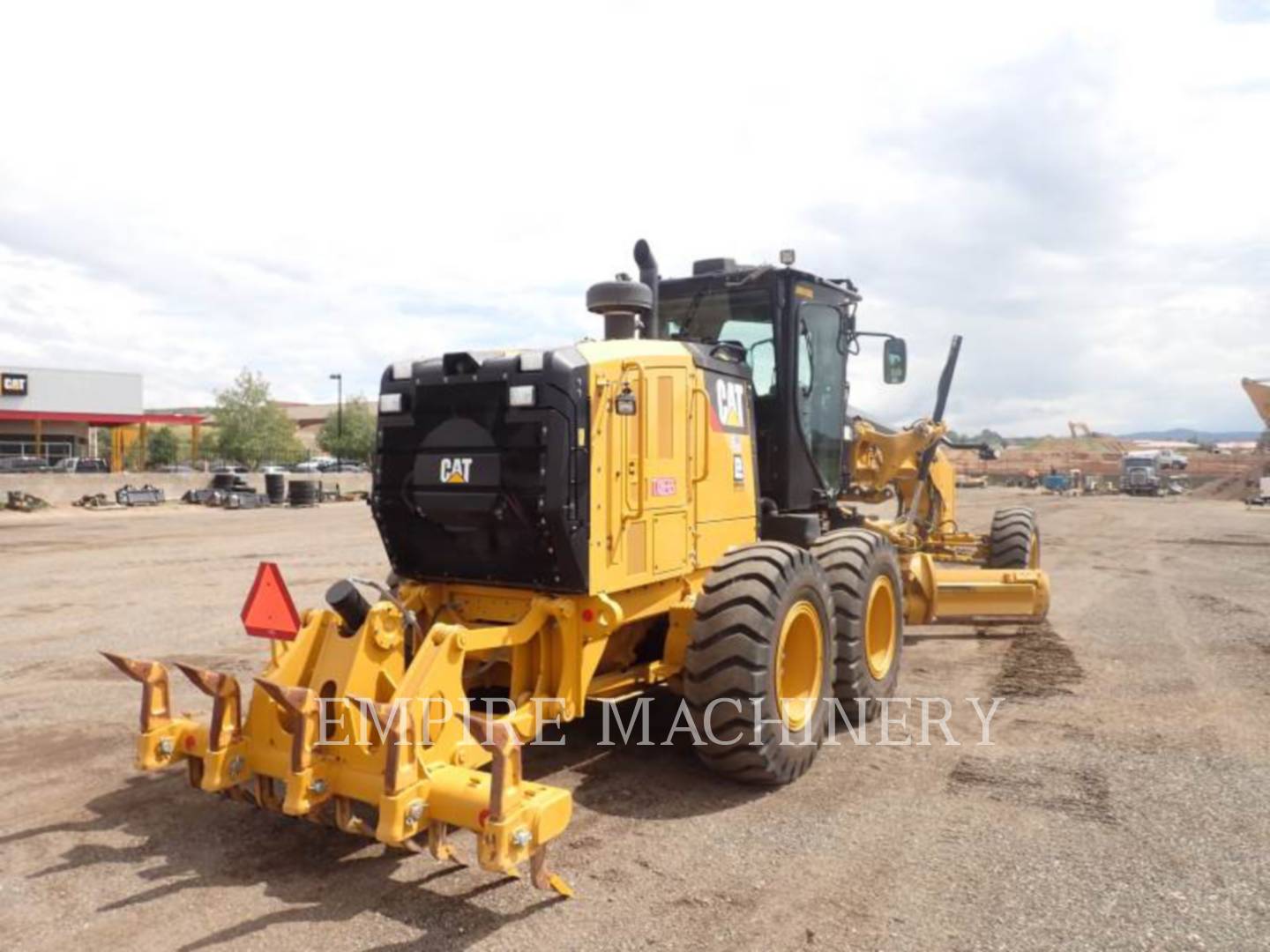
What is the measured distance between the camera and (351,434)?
232ft

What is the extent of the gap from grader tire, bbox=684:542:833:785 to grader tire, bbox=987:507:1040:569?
6151mm

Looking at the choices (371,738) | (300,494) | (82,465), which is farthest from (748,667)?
(82,465)

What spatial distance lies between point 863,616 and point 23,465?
43827 millimetres

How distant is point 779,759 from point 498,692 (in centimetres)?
164

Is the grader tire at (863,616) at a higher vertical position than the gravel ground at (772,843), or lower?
higher

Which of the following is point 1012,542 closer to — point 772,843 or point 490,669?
point 772,843

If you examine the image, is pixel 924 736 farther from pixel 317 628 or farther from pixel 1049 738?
pixel 317 628

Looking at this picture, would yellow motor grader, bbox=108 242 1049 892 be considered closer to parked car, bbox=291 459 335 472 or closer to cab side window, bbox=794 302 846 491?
cab side window, bbox=794 302 846 491

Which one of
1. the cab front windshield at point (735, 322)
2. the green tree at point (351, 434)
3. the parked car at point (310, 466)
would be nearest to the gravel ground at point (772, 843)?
the cab front windshield at point (735, 322)

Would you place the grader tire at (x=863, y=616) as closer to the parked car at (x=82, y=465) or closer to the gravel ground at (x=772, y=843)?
the gravel ground at (x=772, y=843)

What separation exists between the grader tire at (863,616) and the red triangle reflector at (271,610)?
10.6 feet

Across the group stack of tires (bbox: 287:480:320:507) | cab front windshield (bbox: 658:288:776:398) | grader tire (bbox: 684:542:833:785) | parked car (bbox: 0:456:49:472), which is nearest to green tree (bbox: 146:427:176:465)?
parked car (bbox: 0:456:49:472)

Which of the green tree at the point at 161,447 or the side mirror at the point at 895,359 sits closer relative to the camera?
the side mirror at the point at 895,359

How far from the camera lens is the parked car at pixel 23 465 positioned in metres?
38.7
